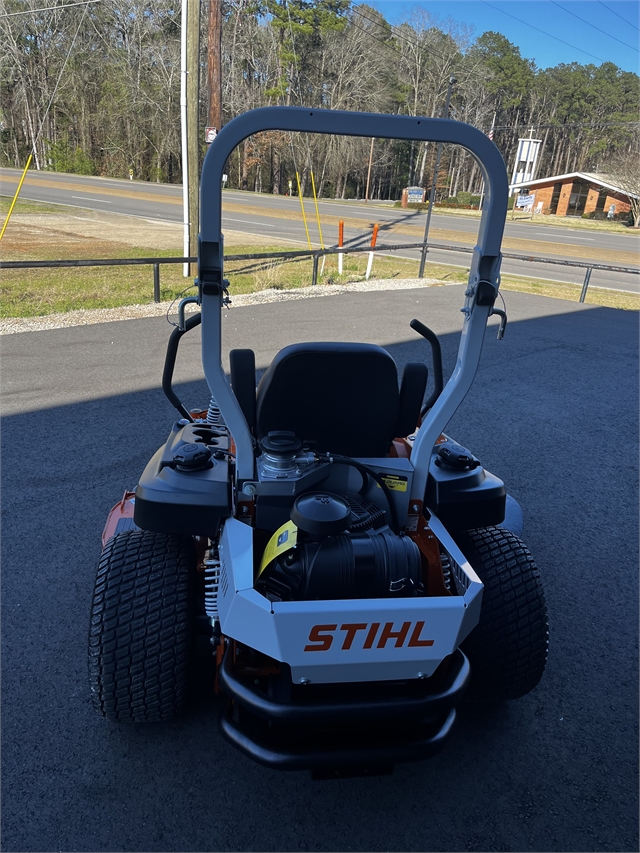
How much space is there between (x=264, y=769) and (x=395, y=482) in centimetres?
111

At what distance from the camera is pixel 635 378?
7.61 meters

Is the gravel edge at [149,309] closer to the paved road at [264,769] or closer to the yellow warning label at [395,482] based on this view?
the paved road at [264,769]

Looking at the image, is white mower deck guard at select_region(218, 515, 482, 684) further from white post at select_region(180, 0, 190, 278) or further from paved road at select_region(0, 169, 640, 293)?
paved road at select_region(0, 169, 640, 293)

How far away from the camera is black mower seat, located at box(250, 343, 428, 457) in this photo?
7.29ft

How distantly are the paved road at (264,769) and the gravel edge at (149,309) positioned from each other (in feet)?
7.83

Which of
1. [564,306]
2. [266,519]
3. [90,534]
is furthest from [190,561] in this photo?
[564,306]

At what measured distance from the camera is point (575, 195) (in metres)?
50.6

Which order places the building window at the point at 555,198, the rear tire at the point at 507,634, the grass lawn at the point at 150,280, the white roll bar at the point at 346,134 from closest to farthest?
1. the white roll bar at the point at 346,134
2. the rear tire at the point at 507,634
3. the grass lawn at the point at 150,280
4. the building window at the point at 555,198

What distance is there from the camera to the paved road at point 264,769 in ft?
6.61

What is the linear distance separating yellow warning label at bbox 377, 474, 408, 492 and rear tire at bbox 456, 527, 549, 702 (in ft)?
1.52

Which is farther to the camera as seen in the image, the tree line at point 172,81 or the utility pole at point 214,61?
the tree line at point 172,81

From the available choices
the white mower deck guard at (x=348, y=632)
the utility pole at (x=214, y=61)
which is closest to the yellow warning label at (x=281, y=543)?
the white mower deck guard at (x=348, y=632)

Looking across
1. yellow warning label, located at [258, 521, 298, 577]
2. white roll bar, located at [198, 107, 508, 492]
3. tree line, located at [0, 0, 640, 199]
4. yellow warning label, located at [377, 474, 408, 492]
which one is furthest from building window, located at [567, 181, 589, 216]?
yellow warning label, located at [258, 521, 298, 577]

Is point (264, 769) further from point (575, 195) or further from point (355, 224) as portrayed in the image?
point (575, 195)
